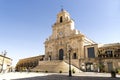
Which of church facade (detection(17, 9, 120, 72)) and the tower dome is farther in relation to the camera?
the tower dome

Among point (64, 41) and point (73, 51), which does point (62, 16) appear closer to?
point (64, 41)

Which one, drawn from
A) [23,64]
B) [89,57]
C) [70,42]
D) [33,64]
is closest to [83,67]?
[89,57]

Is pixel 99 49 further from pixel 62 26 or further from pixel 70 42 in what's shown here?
pixel 62 26

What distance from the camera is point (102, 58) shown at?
35.7 metres

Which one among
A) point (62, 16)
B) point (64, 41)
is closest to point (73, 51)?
point (64, 41)

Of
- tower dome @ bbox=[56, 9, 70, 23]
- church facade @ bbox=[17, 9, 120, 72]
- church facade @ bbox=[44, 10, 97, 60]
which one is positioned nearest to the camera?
church facade @ bbox=[17, 9, 120, 72]

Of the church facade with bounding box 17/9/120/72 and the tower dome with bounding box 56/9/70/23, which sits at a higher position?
the tower dome with bounding box 56/9/70/23

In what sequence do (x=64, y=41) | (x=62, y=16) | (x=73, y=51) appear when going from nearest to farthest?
(x=73, y=51) → (x=64, y=41) → (x=62, y=16)

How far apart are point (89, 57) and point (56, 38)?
1450 centimetres

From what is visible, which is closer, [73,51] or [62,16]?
[73,51]

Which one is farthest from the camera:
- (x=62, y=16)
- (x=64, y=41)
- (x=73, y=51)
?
(x=62, y=16)

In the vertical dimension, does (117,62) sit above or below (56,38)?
below

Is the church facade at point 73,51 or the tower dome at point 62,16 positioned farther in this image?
the tower dome at point 62,16

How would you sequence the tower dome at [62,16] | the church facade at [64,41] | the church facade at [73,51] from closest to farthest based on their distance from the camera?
the church facade at [73,51] < the church facade at [64,41] < the tower dome at [62,16]
